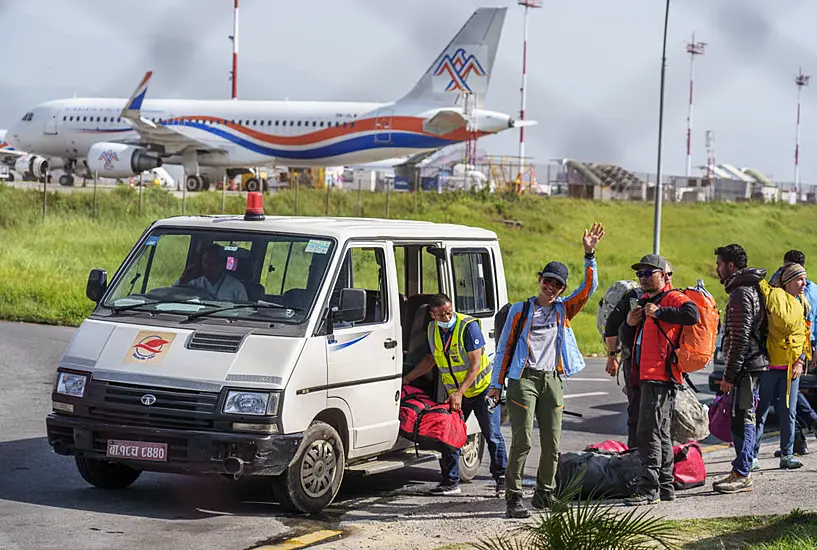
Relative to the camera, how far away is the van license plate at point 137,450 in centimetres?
830

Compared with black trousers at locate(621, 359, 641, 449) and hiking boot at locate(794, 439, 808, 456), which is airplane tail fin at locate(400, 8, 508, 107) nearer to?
hiking boot at locate(794, 439, 808, 456)

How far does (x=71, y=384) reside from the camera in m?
8.73

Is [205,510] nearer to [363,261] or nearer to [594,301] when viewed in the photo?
[363,261]

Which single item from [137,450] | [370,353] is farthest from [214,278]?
[137,450]

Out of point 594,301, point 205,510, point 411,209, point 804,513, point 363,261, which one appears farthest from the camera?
point 411,209

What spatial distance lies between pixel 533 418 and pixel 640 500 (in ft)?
3.71

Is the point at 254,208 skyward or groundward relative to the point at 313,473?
skyward

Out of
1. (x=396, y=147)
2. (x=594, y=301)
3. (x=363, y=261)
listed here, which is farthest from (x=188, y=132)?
(x=363, y=261)

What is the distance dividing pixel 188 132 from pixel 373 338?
40.7 metres

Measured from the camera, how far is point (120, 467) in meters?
9.31

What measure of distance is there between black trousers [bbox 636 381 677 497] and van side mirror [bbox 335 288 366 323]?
2225mm

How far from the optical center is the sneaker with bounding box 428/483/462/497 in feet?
32.5

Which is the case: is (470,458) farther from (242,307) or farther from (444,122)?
(444,122)

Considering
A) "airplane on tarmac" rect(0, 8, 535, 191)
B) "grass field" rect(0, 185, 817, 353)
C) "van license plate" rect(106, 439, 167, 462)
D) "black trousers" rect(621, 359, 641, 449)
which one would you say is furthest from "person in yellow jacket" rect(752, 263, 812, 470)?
"airplane on tarmac" rect(0, 8, 535, 191)
